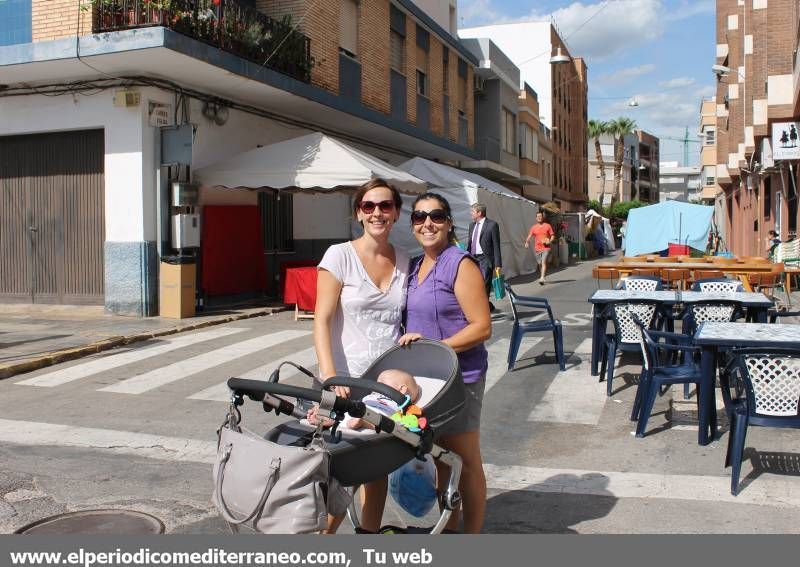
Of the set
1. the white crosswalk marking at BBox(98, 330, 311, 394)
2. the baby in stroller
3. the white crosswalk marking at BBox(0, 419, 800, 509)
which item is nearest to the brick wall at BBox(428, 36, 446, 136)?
the white crosswalk marking at BBox(98, 330, 311, 394)

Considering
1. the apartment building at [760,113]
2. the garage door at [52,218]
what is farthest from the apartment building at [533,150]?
the garage door at [52,218]

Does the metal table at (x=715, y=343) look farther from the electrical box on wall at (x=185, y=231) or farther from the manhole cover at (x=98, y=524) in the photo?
the electrical box on wall at (x=185, y=231)

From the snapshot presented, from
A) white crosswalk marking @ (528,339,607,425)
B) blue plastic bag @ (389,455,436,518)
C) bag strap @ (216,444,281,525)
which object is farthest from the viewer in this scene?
white crosswalk marking @ (528,339,607,425)

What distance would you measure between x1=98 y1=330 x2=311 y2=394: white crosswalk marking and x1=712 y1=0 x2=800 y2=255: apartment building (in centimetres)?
1223

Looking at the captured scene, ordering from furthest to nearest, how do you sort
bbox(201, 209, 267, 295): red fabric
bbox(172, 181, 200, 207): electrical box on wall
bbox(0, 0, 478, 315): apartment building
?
bbox(201, 209, 267, 295): red fabric, bbox(172, 181, 200, 207): electrical box on wall, bbox(0, 0, 478, 315): apartment building

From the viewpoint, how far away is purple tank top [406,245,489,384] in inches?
140

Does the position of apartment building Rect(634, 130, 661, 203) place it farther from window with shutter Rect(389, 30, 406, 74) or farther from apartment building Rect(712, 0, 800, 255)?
window with shutter Rect(389, 30, 406, 74)

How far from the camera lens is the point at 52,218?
14297 mm

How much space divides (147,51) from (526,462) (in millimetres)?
9180

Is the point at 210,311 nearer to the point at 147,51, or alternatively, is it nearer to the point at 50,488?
the point at 147,51

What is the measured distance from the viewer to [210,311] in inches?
554

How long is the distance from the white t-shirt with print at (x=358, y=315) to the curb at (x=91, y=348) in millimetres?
6425

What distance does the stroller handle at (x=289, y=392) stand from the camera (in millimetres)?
2754

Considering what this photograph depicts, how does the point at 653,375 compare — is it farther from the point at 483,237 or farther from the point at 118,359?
the point at 118,359
